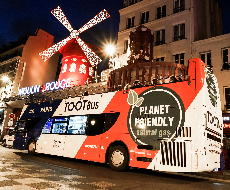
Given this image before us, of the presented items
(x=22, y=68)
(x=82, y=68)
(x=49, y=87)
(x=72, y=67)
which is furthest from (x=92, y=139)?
(x=22, y=68)

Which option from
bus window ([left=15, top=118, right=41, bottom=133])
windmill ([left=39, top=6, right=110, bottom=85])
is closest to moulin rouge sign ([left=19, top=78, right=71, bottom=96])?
windmill ([left=39, top=6, right=110, bottom=85])

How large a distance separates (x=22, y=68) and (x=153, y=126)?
26558mm

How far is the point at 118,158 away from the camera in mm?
7348

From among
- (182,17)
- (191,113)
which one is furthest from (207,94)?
(182,17)

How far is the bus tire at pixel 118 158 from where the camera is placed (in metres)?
7.15

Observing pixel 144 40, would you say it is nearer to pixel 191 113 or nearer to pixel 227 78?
pixel 227 78

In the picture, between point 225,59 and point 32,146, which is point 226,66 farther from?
point 32,146

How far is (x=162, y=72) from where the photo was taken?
44.1 ft

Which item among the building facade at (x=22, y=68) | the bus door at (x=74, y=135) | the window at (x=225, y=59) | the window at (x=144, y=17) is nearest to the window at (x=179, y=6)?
the window at (x=144, y=17)

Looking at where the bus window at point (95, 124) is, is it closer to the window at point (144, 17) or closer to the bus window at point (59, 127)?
the bus window at point (59, 127)

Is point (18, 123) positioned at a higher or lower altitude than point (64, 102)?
lower

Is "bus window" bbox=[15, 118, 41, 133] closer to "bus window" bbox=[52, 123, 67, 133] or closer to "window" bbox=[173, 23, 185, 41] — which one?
"bus window" bbox=[52, 123, 67, 133]

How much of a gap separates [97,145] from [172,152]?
314 cm

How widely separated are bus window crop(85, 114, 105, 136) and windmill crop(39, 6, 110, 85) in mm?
16866
